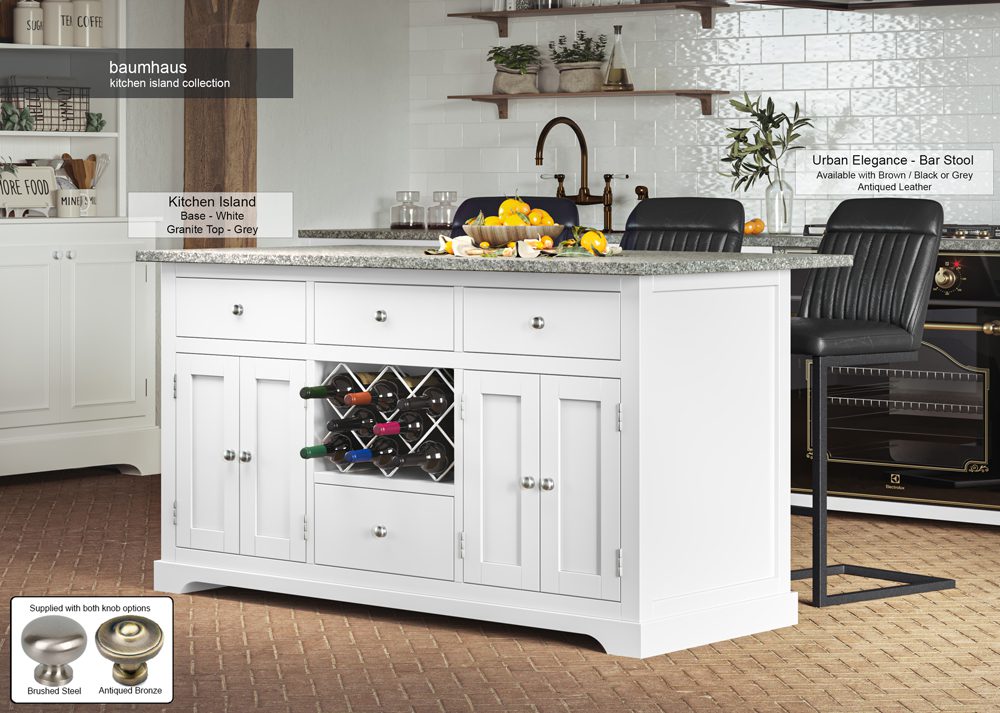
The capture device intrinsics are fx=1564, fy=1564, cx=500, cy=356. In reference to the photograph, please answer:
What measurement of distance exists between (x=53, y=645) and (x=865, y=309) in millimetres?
2851

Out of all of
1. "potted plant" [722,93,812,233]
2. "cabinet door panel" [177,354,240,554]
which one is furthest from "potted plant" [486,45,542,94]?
"cabinet door panel" [177,354,240,554]

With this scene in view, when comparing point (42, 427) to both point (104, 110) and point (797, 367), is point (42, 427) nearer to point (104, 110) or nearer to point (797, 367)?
point (104, 110)

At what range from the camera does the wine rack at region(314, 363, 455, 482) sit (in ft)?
13.3

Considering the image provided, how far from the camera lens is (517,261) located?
3.78 m

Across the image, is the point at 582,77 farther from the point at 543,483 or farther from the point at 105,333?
the point at 543,483

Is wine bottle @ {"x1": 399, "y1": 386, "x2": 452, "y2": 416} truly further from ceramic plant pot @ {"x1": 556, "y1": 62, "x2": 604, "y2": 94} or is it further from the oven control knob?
ceramic plant pot @ {"x1": 556, "y1": 62, "x2": 604, "y2": 94}

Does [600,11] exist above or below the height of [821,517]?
above

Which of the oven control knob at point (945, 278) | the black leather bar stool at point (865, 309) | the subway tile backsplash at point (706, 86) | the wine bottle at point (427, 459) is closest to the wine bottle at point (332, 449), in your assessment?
the wine bottle at point (427, 459)

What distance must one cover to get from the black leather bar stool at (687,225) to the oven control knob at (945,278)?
87 centimetres

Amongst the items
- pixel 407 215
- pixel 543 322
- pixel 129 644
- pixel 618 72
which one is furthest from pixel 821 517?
pixel 407 215

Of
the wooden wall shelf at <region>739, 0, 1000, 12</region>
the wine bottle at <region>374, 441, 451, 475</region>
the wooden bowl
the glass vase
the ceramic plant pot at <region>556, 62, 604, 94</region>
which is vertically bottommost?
the wine bottle at <region>374, 441, 451, 475</region>

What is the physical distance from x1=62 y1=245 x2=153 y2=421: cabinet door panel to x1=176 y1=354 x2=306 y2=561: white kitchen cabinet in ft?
6.45

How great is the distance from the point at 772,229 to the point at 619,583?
2.89m

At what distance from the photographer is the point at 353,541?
416 centimetres
